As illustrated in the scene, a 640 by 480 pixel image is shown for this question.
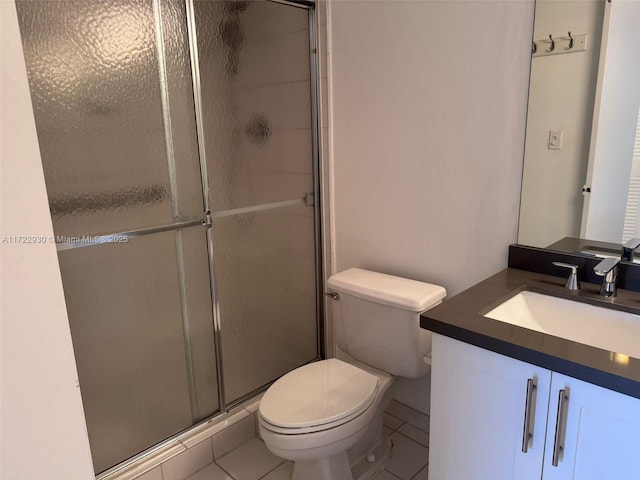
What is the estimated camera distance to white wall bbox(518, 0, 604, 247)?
56.4 inches

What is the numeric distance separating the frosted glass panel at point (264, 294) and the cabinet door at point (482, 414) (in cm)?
99

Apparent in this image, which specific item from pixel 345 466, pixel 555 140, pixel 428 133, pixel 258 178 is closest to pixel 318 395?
pixel 345 466

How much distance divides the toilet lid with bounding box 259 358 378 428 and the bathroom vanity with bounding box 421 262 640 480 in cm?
36

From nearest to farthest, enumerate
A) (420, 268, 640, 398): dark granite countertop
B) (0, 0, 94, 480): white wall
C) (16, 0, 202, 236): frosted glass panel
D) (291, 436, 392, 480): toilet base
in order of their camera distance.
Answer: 1. (0, 0, 94, 480): white wall
2. (420, 268, 640, 398): dark granite countertop
3. (16, 0, 202, 236): frosted glass panel
4. (291, 436, 392, 480): toilet base

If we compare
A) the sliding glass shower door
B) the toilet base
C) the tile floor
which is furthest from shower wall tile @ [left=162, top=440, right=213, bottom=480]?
the toilet base

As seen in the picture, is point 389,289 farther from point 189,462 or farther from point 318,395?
point 189,462

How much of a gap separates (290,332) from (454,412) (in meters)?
1.15

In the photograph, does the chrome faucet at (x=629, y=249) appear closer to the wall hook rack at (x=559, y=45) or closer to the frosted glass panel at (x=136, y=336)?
the wall hook rack at (x=559, y=45)

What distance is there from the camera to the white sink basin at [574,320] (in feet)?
4.09

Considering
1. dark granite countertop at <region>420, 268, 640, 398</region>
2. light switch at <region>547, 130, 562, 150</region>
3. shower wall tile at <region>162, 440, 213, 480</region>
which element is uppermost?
light switch at <region>547, 130, 562, 150</region>

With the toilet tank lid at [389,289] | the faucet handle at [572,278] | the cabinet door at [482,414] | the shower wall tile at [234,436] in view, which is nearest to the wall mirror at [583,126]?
the faucet handle at [572,278]

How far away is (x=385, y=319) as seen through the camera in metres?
1.77

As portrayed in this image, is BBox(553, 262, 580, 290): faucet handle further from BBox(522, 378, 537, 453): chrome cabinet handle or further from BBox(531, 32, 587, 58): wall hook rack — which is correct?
BBox(531, 32, 587, 58): wall hook rack

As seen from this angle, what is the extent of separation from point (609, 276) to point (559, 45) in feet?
2.47
